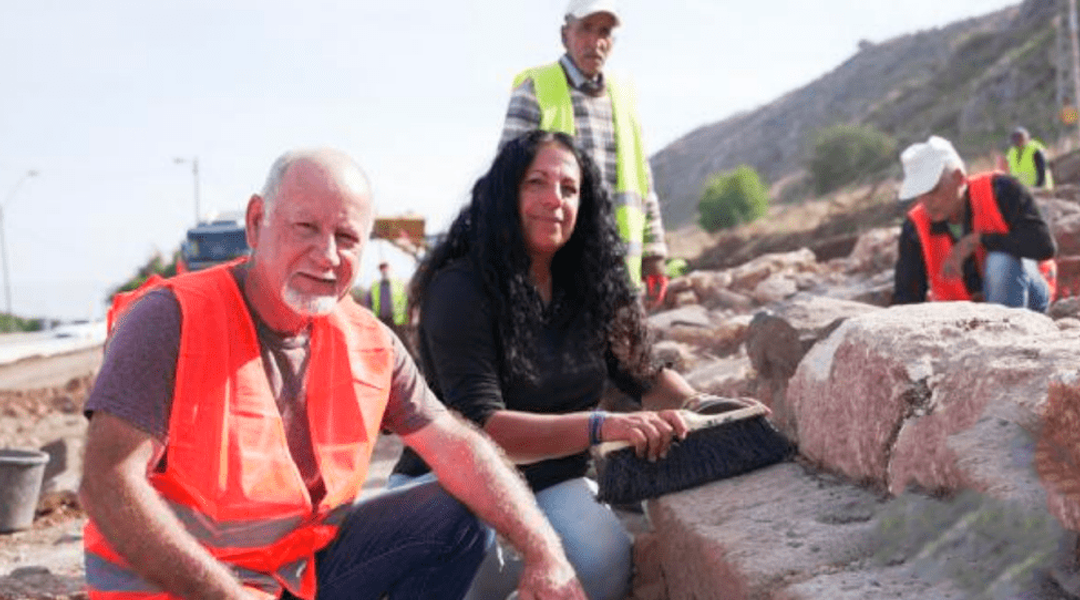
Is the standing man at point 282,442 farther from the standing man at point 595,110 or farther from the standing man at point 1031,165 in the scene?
the standing man at point 1031,165

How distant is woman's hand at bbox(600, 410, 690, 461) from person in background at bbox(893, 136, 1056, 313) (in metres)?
2.21

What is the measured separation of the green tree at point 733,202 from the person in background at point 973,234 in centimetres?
3800

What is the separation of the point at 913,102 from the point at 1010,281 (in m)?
51.5

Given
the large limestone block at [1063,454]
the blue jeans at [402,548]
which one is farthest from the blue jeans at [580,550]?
the large limestone block at [1063,454]

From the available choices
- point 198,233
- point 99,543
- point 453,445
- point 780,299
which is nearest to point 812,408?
point 453,445

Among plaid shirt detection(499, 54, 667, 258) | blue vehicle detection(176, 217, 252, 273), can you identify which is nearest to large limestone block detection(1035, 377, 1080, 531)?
plaid shirt detection(499, 54, 667, 258)

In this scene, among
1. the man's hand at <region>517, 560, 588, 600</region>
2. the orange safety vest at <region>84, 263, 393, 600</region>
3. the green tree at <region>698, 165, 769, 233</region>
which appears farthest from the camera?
the green tree at <region>698, 165, 769, 233</region>

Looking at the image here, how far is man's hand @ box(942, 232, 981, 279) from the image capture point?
15.8 ft

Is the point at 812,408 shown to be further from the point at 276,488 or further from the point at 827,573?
the point at 276,488

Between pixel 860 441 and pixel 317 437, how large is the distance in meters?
1.34

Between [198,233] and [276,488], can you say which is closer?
[276,488]

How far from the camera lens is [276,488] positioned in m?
2.35

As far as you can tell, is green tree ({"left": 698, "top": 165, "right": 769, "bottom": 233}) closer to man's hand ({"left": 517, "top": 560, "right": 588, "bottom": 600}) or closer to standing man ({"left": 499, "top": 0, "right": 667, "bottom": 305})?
standing man ({"left": 499, "top": 0, "right": 667, "bottom": 305})

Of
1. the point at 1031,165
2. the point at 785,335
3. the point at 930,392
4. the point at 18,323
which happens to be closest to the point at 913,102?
the point at 18,323
